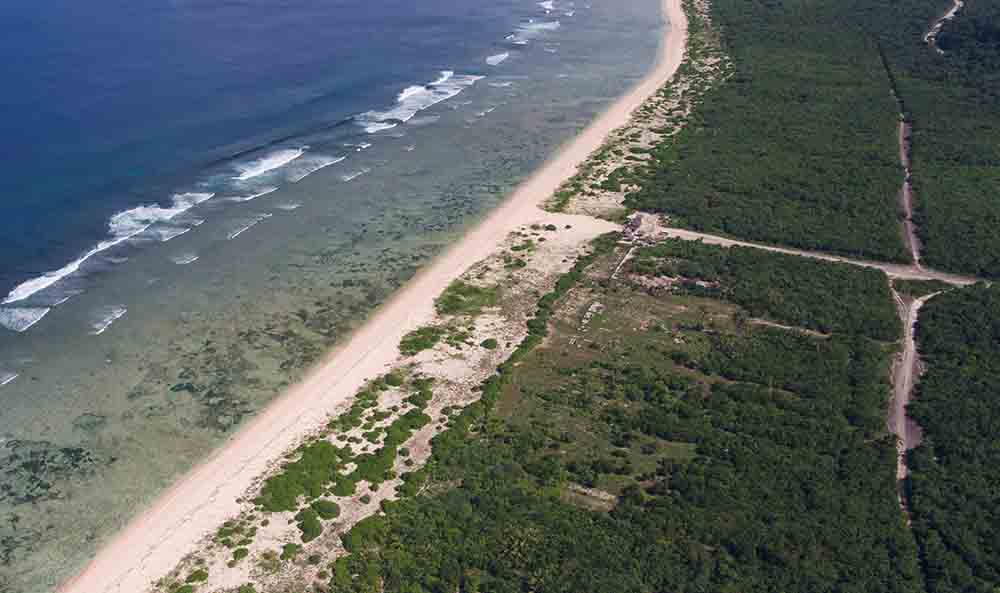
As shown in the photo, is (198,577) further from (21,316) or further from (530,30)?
(530,30)

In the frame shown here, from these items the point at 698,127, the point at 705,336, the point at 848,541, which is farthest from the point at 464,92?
the point at 848,541

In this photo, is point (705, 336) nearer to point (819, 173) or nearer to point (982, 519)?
point (982, 519)

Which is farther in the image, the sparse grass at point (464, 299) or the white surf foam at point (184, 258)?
the white surf foam at point (184, 258)

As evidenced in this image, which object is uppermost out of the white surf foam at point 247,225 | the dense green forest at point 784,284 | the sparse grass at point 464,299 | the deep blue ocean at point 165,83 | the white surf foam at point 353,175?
the deep blue ocean at point 165,83

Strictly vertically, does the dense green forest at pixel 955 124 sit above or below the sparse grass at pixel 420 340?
below

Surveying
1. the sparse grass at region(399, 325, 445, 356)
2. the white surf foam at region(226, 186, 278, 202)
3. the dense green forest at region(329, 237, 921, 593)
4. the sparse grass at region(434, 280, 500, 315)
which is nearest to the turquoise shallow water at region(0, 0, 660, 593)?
the white surf foam at region(226, 186, 278, 202)

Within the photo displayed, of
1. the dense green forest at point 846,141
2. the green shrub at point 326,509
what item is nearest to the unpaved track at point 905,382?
the dense green forest at point 846,141

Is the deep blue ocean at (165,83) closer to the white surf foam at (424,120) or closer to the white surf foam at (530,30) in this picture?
the white surf foam at (530,30)
